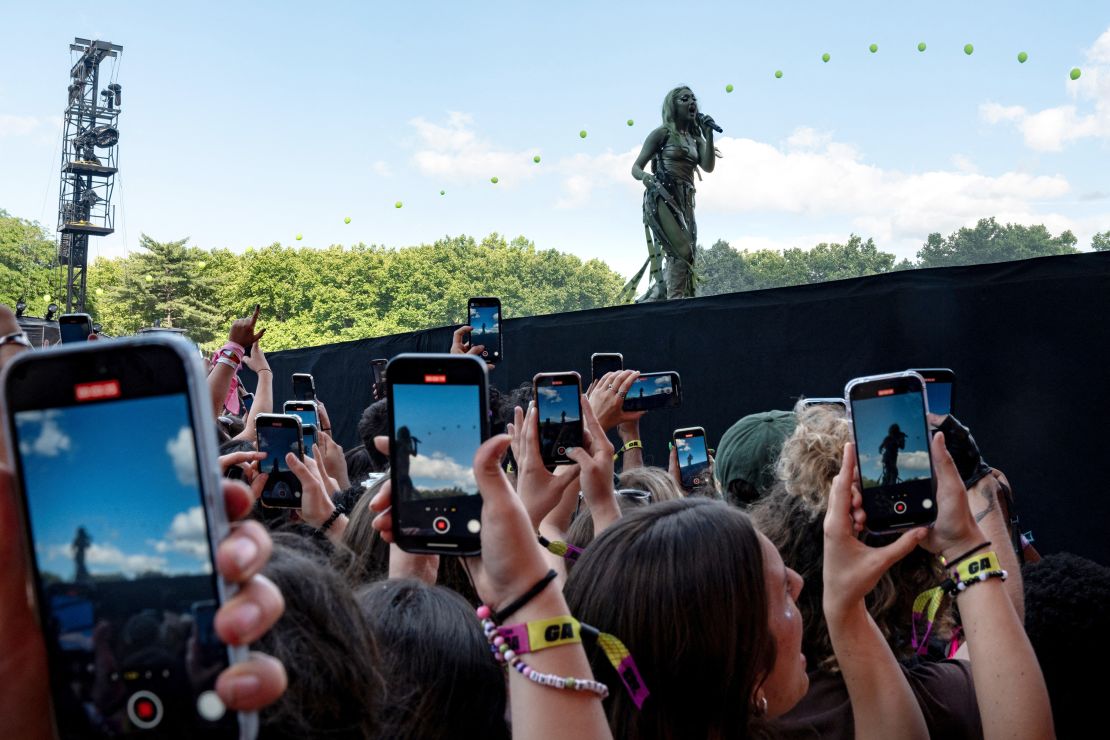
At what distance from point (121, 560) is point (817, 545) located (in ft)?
6.30

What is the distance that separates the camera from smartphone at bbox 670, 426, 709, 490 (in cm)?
425

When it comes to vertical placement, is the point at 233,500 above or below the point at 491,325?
below

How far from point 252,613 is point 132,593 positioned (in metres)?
0.16

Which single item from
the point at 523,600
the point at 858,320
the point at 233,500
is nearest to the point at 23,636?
the point at 233,500

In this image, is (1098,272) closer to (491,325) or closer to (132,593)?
(491,325)

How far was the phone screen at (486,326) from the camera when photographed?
5422 millimetres

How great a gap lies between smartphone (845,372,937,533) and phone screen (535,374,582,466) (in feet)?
2.96

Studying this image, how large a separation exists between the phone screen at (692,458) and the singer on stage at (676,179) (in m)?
5.88

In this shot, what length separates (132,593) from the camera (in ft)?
3.34

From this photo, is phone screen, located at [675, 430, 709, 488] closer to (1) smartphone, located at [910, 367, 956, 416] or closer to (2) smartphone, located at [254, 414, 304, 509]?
(1) smartphone, located at [910, 367, 956, 416]

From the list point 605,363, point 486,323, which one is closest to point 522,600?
point 605,363

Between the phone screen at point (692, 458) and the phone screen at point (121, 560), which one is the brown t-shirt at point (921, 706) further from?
the phone screen at point (692, 458)

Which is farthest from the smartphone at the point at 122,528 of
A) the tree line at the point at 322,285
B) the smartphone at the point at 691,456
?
the tree line at the point at 322,285

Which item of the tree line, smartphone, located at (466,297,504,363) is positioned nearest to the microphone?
smartphone, located at (466,297,504,363)
